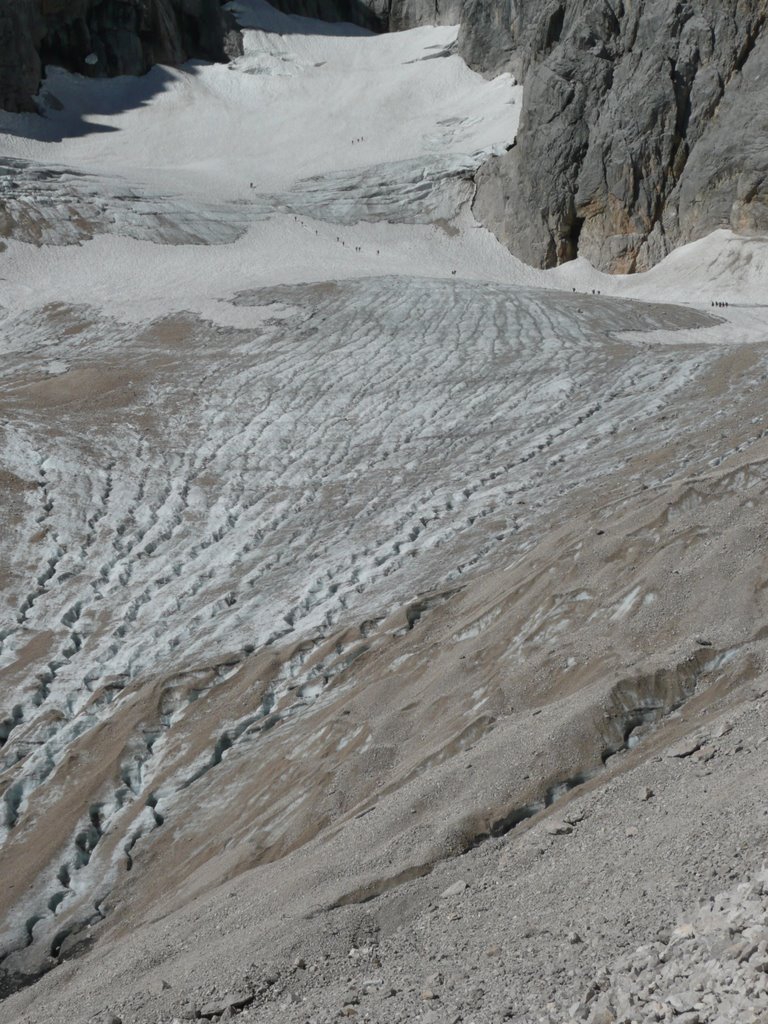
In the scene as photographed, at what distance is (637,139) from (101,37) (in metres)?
38.6

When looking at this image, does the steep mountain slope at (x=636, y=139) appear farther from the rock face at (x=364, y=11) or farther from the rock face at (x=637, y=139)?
the rock face at (x=364, y=11)

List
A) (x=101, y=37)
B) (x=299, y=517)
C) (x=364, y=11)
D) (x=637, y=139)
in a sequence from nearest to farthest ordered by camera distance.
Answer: (x=299, y=517) → (x=637, y=139) → (x=101, y=37) → (x=364, y=11)

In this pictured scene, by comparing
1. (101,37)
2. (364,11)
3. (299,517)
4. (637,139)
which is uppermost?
(364,11)

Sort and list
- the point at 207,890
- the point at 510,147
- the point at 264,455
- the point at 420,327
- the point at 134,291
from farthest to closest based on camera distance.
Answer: the point at 510,147
the point at 134,291
the point at 420,327
the point at 264,455
the point at 207,890

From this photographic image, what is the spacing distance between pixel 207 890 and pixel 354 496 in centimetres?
1295

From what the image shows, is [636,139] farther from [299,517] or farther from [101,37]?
[101,37]

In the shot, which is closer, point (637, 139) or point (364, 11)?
point (637, 139)

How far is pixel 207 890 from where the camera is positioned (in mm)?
11633

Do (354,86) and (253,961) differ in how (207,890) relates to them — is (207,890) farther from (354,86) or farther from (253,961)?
(354,86)

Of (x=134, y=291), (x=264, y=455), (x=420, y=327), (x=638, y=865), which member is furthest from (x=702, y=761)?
(x=134, y=291)

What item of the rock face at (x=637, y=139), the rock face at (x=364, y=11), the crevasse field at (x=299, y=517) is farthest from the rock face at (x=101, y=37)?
the rock face at (x=637, y=139)

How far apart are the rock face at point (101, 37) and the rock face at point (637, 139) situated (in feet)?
94.4

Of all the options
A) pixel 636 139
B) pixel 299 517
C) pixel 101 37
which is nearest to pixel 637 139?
pixel 636 139

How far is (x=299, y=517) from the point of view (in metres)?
23.1
